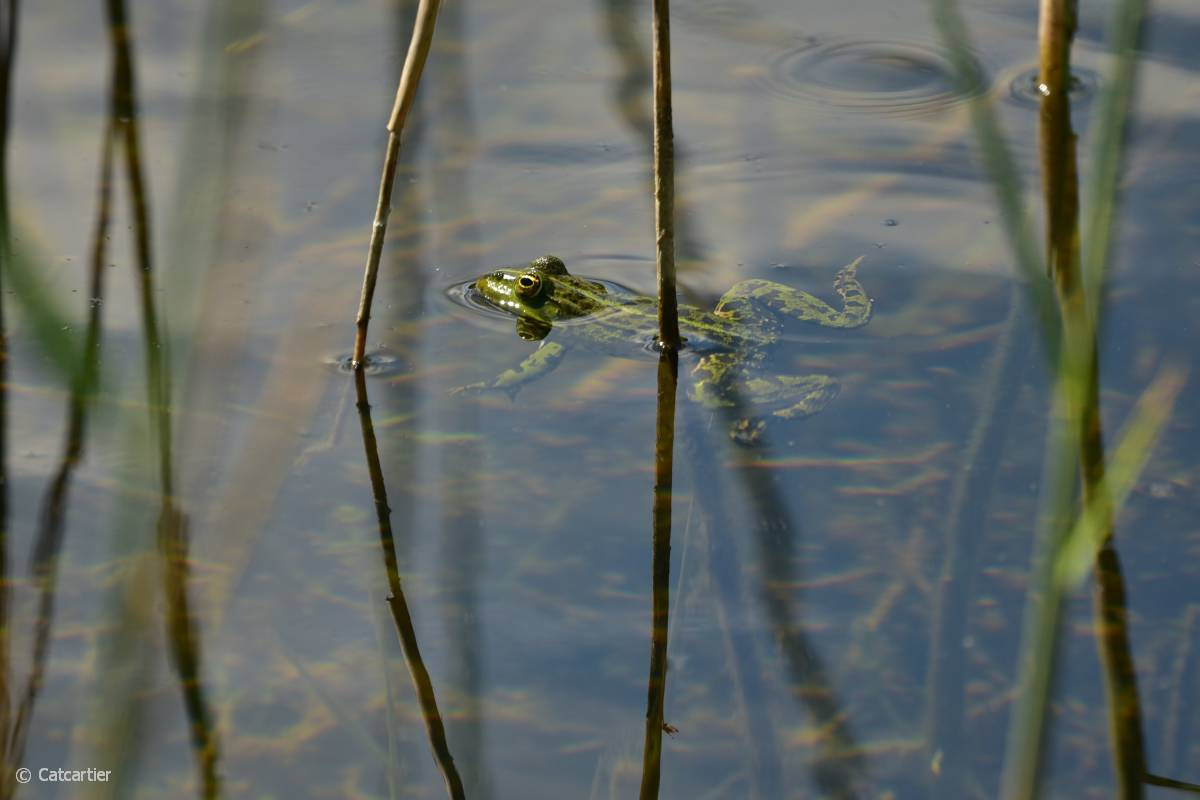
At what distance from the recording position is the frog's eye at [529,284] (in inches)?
194

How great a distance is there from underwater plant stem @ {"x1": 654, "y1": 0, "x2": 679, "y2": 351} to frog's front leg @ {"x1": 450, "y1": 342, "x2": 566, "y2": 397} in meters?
0.66

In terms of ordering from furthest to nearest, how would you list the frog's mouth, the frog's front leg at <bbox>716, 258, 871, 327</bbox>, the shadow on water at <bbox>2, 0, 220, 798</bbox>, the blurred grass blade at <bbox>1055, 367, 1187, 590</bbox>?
1. the frog's mouth
2. the frog's front leg at <bbox>716, 258, 871, 327</bbox>
3. the shadow on water at <bbox>2, 0, 220, 798</bbox>
4. the blurred grass blade at <bbox>1055, 367, 1187, 590</bbox>

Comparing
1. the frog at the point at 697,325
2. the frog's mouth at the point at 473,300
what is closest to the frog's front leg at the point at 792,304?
the frog at the point at 697,325

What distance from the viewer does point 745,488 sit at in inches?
157

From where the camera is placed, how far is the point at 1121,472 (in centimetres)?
324

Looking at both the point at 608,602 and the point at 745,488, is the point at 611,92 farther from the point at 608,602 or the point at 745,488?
the point at 608,602

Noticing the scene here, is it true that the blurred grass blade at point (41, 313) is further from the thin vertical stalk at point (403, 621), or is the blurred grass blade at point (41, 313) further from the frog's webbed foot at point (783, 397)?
the frog's webbed foot at point (783, 397)

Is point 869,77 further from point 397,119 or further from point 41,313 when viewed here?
point 41,313

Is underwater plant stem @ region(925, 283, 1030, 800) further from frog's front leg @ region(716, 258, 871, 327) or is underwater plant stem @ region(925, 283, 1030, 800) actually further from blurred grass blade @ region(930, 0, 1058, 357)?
blurred grass blade @ region(930, 0, 1058, 357)

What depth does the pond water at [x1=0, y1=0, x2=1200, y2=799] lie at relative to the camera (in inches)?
117

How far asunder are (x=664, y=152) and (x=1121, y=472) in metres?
1.62

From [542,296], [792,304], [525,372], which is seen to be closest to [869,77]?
[792,304]

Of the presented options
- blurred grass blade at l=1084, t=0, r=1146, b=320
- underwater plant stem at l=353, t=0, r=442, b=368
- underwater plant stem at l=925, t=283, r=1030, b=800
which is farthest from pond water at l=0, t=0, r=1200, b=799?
blurred grass blade at l=1084, t=0, r=1146, b=320

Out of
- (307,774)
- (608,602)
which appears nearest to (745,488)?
(608,602)
